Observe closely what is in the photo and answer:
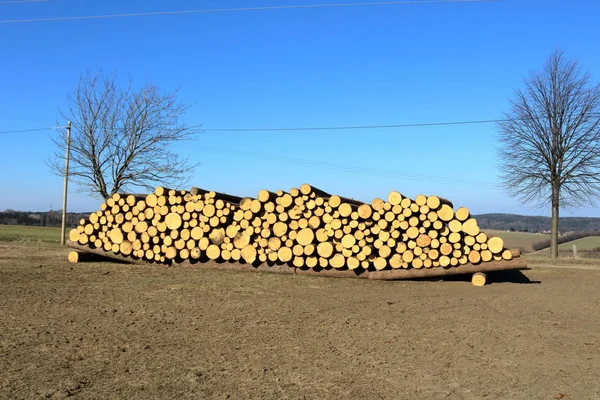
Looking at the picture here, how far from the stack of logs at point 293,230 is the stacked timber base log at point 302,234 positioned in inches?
0.9

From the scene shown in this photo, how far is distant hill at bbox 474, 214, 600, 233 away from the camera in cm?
4233

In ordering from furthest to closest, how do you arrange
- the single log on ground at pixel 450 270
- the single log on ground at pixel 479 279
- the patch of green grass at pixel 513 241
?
the patch of green grass at pixel 513 241, the single log on ground at pixel 479 279, the single log on ground at pixel 450 270

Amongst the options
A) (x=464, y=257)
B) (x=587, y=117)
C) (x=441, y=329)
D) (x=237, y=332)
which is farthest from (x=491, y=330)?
(x=587, y=117)

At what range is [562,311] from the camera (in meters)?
7.99

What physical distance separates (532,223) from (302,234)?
45280 mm

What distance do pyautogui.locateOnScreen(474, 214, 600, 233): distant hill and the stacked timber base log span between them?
32.3 metres

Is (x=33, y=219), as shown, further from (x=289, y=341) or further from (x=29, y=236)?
(x=289, y=341)

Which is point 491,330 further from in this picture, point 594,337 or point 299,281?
point 299,281

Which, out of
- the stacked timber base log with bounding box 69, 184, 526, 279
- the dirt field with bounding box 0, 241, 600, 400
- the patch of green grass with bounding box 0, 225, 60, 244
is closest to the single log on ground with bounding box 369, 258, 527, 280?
the stacked timber base log with bounding box 69, 184, 526, 279

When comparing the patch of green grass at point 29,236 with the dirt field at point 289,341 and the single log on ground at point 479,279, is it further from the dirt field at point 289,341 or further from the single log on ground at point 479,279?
the single log on ground at point 479,279

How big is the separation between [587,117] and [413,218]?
12664 millimetres

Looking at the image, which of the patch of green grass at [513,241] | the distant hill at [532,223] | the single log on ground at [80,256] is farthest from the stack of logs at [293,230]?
the distant hill at [532,223]

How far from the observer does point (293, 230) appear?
11398mm

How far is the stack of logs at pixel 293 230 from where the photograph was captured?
10664 mm
